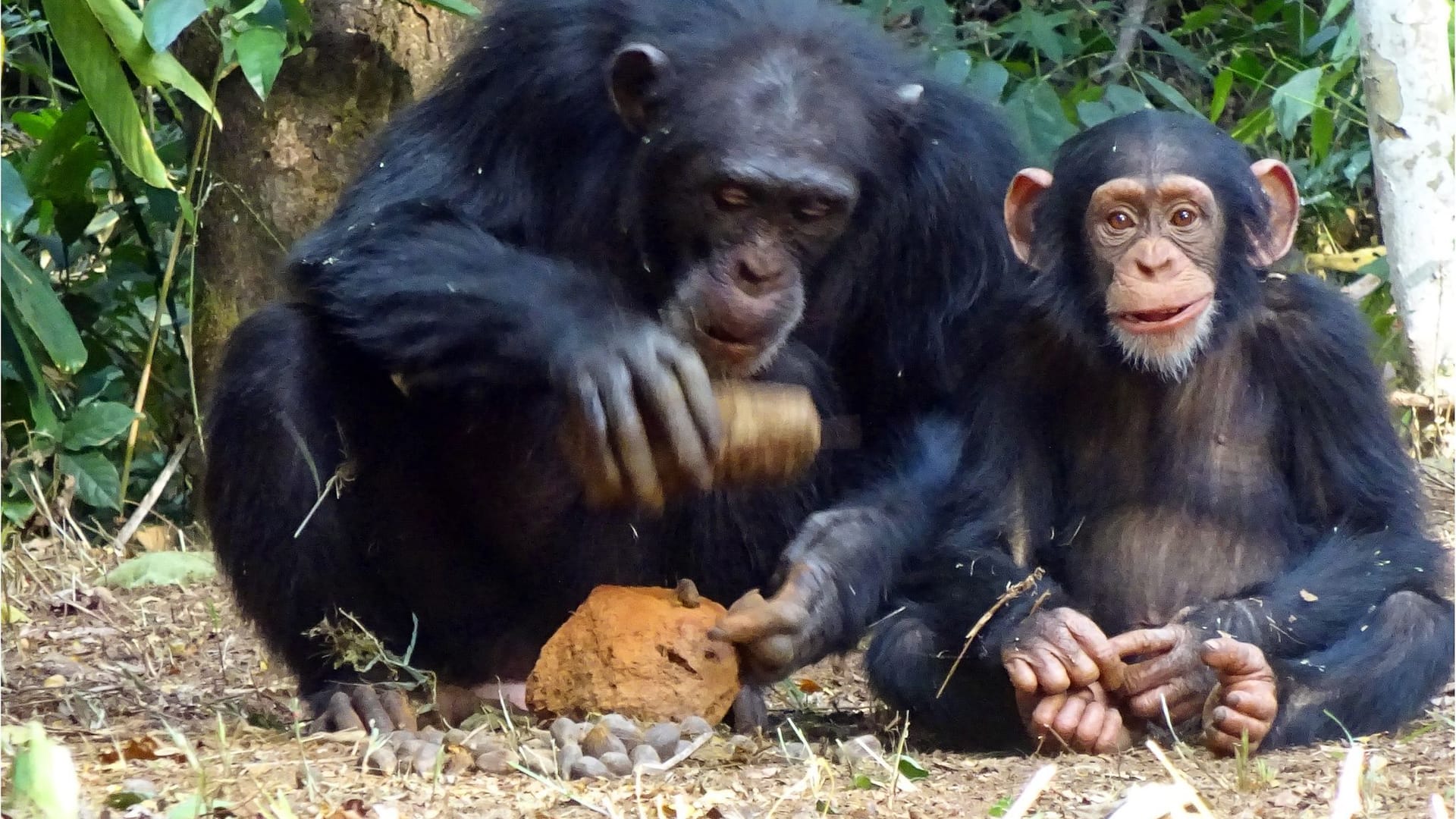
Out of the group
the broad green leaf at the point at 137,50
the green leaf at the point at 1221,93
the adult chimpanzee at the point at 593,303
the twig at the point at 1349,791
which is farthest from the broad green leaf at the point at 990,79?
the twig at the point at 1349,791

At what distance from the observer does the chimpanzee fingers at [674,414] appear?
307cm

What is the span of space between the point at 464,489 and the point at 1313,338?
196 cm

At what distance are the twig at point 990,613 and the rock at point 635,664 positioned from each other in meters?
0.45

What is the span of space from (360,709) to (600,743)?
0.73 meters

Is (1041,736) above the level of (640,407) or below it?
below

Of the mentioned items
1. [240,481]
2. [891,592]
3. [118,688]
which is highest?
[240,481]

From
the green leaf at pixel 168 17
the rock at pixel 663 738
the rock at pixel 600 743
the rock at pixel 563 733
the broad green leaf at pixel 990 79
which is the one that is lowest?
the rock at pixel 663 738

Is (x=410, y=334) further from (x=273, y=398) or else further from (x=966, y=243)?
(x=966, y=243)

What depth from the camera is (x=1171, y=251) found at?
3.70m

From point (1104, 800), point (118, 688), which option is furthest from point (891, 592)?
point (118, 688)

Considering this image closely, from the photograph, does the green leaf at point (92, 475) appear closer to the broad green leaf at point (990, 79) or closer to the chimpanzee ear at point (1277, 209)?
the broad green leaf at point (990, 79)

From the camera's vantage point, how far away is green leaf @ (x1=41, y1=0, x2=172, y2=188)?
3.29 metres

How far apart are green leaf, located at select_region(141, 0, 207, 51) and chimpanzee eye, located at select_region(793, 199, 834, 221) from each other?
1349 mm

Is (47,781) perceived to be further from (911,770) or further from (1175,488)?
(1175,488)
